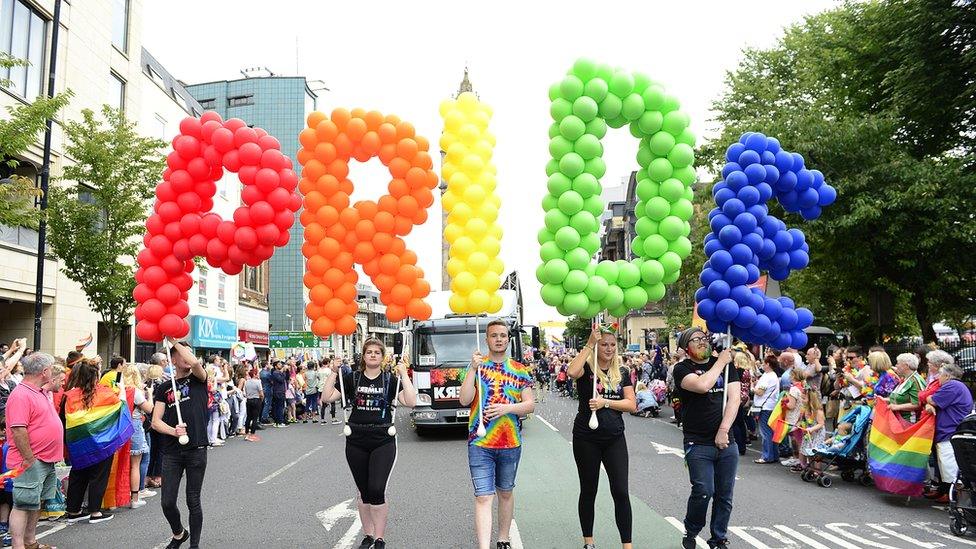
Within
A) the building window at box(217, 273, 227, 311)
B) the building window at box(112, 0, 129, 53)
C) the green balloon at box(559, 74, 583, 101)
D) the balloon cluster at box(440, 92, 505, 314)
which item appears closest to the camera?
the green balloon at box(559, 74, 583, 101)

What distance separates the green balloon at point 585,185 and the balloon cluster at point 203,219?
110 inches

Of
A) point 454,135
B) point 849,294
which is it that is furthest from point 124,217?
point 849,294

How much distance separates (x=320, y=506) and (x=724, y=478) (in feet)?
15.4

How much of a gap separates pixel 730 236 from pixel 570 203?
157cm

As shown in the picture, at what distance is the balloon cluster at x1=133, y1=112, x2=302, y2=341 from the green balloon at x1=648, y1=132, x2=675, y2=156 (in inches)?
139

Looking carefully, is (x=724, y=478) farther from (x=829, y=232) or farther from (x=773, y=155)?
(x=829, y=232)

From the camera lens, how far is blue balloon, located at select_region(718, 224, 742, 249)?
671cm

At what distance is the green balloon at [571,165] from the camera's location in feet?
21.3

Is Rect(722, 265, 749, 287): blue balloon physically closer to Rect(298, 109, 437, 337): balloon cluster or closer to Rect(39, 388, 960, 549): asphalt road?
Rect(39, 388, 960, 549): asphalt road

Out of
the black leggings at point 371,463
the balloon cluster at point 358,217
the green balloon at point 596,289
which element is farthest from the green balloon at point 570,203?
the black leggings at point 371,463

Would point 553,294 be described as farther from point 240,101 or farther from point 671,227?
point 240,101

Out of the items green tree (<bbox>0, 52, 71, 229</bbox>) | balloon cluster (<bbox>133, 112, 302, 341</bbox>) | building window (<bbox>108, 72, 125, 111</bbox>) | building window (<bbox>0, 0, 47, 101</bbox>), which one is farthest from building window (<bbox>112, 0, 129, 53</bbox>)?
balloon cluster (<bbox>133, 112, 302, 341</bbox>)

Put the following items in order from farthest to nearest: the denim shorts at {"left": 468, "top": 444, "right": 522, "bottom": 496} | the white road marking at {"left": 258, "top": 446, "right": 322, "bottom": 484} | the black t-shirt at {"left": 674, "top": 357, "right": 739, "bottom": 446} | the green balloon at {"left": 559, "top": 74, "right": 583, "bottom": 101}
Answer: the white road marking at {"left": 258, "top": 446, "right": 322, "bottom": 484}, the green balloon at {"left": 559, "top": 74, "right": 583, "bottom": 101}, the black t-shirt at {"left": 674, "top": 357, "right": 739, "bottom": 446}, the denim shorts at {"left": 468, "top": 444, "right": 522, "bottom": 496}

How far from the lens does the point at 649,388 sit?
21938mm
